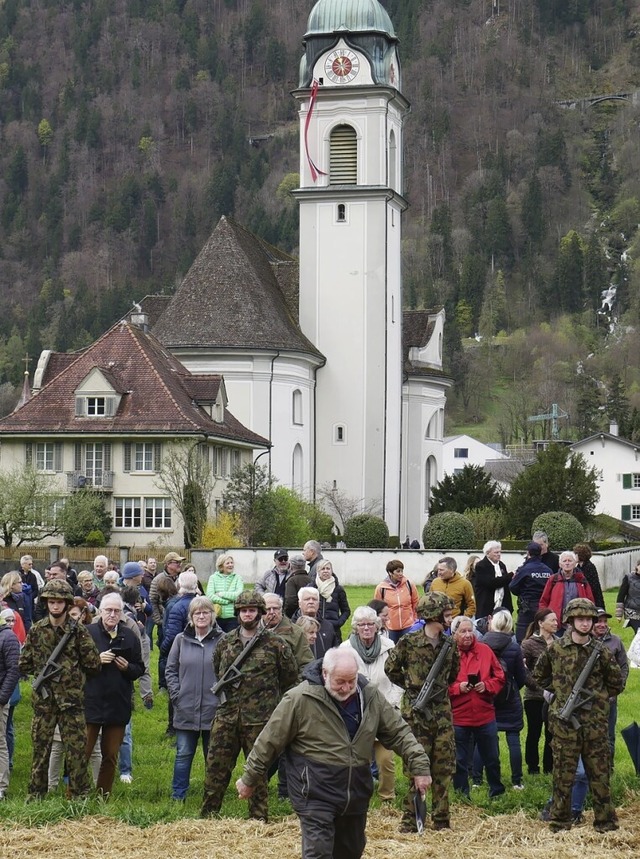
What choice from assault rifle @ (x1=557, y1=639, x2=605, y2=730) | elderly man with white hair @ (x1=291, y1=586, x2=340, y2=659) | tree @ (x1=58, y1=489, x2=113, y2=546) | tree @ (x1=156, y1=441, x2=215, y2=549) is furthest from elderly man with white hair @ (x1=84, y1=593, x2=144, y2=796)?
tree @ (x1=156, y1=441, x2=215, y2=549)

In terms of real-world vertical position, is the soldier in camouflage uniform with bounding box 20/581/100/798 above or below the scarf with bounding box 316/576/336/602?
below

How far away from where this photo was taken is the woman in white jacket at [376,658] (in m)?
14.3

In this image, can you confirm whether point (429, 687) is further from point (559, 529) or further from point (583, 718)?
point (559, 529)

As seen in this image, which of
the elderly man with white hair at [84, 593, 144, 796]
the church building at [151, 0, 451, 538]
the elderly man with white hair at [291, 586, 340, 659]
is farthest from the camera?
the church building at [151, 0, 451, 538]

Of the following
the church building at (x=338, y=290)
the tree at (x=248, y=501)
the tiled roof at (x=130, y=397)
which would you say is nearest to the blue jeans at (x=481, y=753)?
the tree at (x=248, y=501)

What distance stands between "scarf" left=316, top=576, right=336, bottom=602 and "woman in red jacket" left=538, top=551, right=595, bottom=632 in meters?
2.30

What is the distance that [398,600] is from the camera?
18297 millimetres

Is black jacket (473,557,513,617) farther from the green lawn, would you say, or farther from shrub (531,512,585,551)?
shrub (531,512,585,551)

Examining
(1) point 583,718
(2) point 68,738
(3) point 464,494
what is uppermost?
(3) point 464,494

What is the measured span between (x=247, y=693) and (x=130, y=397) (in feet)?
140

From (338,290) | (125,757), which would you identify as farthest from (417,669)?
(338,290)

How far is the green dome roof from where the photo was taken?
232ft

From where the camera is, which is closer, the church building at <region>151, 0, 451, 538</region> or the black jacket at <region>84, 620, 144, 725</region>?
the black jacket at <region>84, 620, 144, 725</region>

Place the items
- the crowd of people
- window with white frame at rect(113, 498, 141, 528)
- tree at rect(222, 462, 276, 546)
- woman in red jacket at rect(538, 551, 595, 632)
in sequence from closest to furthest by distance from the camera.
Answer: the crowd of people → woman in red jacket at rect(538, 551, 595, 632) → tree at rect(222, 462, 276, 546) → window with white frame at rect(113, 498, 141, 528)
